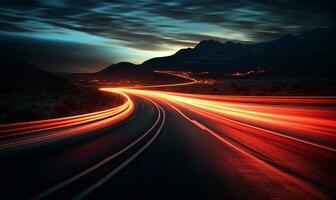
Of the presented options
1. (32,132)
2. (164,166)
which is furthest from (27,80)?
(164,166)

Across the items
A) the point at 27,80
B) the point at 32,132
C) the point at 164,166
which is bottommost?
the point at 27,80

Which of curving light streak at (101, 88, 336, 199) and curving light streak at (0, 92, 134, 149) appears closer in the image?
curving light streak at (101, 88, 336, 199)

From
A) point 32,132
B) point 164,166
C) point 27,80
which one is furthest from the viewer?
point 27,80

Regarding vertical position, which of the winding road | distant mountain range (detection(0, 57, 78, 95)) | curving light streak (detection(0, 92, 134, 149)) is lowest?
distant mountain range (detection(0, 57, 78, 95))

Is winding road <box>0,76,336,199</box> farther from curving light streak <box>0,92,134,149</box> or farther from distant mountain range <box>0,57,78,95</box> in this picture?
distant mountain range <box>0,57,78,95</box>

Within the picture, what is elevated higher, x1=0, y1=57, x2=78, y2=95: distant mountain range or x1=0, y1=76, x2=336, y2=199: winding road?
x1=0, y1=76, x2=336, y2=199: winding road

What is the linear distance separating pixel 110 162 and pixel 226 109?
1102 inches

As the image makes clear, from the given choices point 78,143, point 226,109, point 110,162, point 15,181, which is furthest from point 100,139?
point 226,109

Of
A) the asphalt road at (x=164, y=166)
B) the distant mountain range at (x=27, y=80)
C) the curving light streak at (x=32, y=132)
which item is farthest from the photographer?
the distant mountain range at (x=27, y=80)

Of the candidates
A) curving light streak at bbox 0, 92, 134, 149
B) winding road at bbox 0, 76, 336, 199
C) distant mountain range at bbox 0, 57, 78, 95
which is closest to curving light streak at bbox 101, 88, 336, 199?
winding road at bbox 0, 76, 336, 199

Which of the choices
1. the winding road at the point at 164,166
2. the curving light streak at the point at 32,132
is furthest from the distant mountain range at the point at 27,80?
the winding road at the point at 164,166

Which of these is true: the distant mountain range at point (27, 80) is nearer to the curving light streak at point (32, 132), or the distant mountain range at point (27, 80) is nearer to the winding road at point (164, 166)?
the curving light streak at point (32, 132)

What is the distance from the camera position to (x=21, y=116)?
2370 centimetres

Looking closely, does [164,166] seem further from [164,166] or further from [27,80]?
[27,80]
